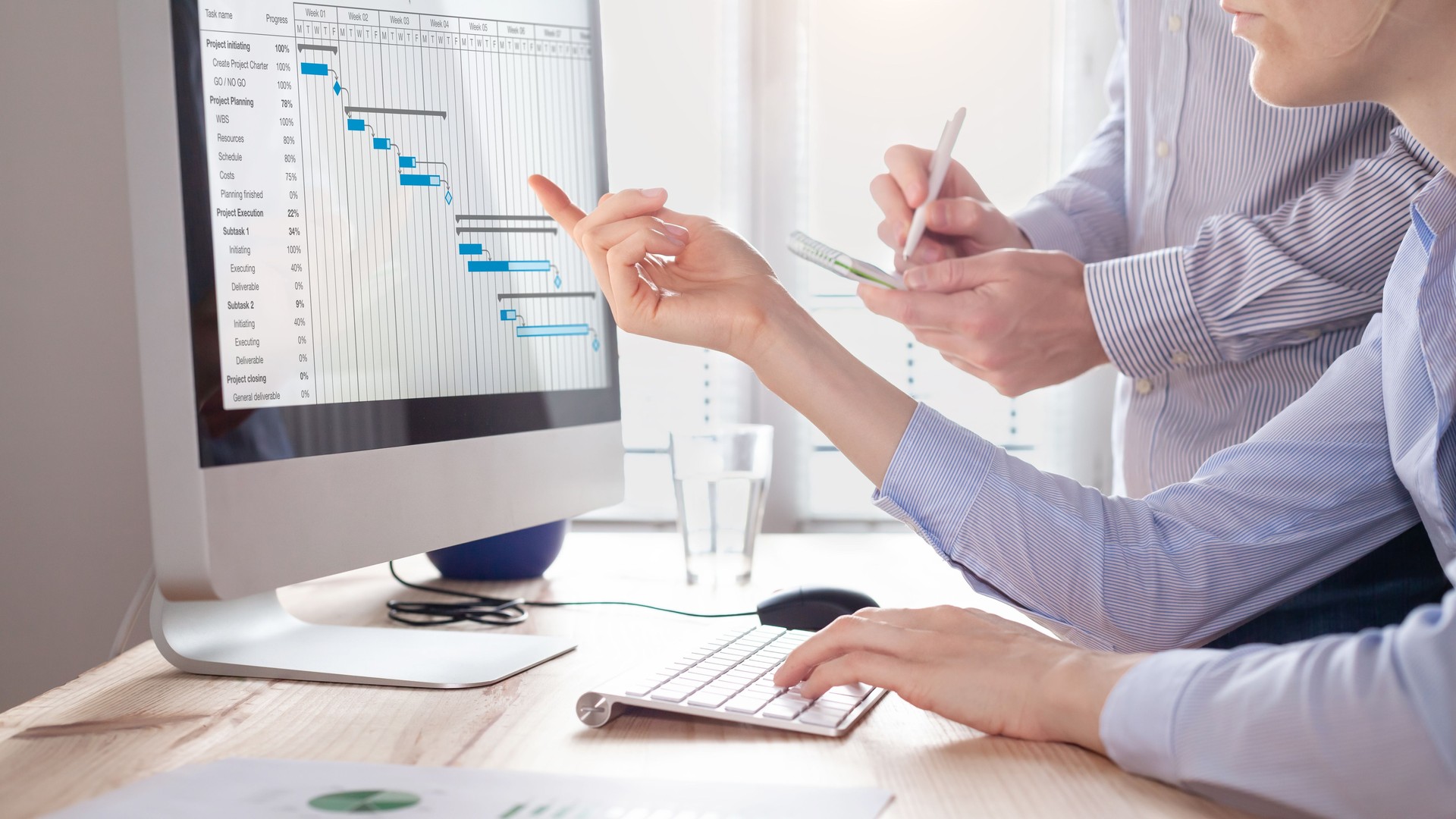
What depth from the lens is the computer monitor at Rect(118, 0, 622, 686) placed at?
2.25 ft

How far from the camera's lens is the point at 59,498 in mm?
1520

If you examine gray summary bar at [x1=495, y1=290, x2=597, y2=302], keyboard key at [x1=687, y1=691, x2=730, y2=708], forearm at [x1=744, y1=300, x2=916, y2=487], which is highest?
gray summary bar at [x1=495, y1=290, x2=597, y2=302]

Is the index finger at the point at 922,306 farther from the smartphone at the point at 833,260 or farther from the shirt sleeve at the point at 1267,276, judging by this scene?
the shirt sleeve at the point at 1267,276

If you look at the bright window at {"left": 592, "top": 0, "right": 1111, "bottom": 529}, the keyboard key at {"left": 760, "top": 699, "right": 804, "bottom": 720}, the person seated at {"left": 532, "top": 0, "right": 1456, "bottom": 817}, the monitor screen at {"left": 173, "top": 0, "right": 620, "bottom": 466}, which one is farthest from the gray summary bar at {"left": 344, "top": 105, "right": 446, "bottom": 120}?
the bright window at {"left": 592, "top": 0, "right": 1111, "bottom": 529}

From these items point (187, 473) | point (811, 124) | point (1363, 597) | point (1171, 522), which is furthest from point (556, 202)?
point (811, 124)

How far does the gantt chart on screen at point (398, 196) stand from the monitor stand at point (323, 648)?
0.67 ft

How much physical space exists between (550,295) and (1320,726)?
72cm

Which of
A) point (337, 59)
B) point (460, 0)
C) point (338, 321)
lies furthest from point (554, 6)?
point (338, 321)

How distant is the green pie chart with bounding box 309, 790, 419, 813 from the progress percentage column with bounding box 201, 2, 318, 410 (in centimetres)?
31

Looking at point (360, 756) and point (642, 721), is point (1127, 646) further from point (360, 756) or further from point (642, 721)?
point (360, 756)

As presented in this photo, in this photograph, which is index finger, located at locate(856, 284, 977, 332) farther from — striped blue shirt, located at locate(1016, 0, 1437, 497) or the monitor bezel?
the monitor bezel

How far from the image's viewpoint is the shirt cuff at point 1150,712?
1.75 feet

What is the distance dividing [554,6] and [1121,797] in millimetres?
837

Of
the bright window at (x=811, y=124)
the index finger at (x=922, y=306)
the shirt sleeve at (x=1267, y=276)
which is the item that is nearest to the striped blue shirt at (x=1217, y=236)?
the shirt sleeve at (x=1267, y=276)
